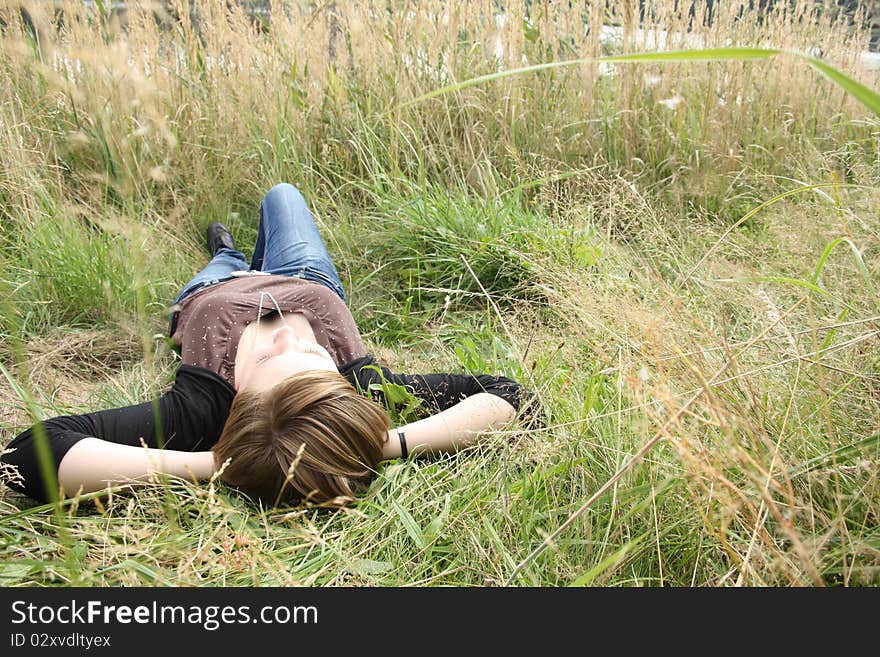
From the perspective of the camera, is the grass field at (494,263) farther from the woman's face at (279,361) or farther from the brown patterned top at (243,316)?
the woman's face at (279,361)

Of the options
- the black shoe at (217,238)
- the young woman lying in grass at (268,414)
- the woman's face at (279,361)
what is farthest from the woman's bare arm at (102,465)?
the black shoe at (217,238)

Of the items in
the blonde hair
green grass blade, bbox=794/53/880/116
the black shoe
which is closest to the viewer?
green grass blade, bbox=794/53/880/116

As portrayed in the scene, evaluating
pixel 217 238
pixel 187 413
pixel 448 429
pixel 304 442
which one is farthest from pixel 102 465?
pixel 217 238

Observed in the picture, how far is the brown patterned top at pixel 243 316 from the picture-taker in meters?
1.94

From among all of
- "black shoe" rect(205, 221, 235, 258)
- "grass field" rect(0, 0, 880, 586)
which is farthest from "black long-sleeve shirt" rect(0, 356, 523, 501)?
"black shoe" rect(205, 221, 235, 258)

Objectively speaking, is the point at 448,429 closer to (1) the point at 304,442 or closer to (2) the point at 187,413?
(1) the point at 304,442

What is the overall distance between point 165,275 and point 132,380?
590 mm

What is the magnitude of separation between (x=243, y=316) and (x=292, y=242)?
47 centimetres

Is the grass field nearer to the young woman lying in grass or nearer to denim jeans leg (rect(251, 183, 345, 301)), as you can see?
the young woman lying in grass

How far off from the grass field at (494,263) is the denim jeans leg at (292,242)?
193 millimetres

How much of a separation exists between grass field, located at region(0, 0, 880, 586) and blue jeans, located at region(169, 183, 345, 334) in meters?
0.18

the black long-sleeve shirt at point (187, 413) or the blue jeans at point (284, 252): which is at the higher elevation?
the blue jeans at point (284, 252)

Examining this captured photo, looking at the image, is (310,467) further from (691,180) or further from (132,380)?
(691,180)

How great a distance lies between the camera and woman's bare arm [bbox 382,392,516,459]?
1.62 metres
